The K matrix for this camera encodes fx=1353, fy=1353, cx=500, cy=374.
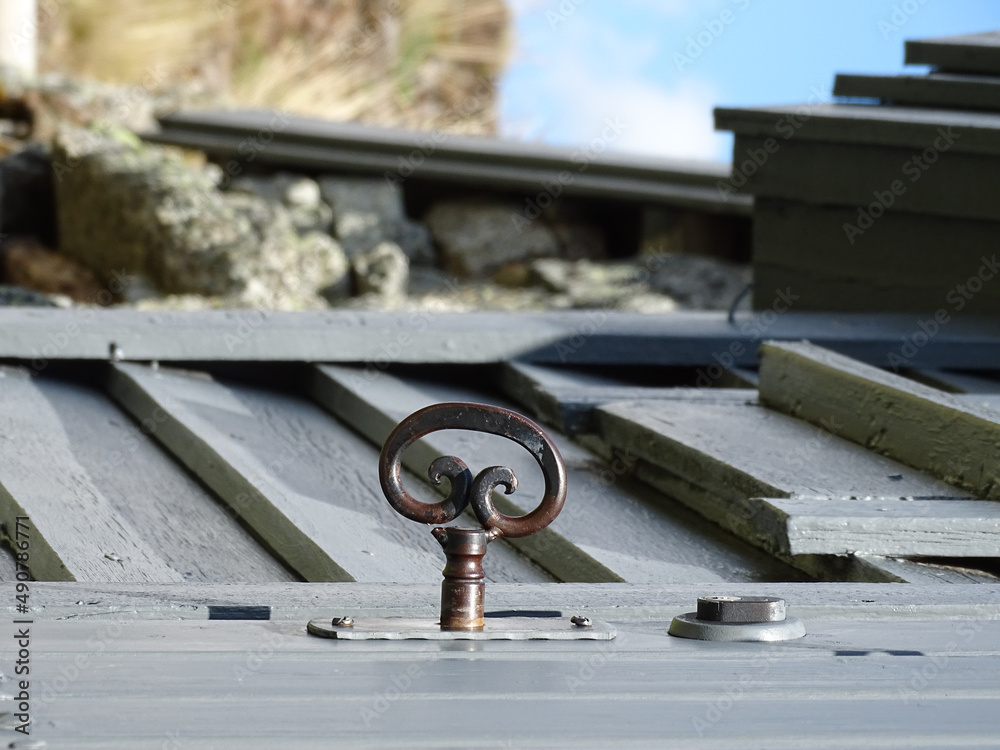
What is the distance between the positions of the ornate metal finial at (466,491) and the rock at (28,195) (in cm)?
651

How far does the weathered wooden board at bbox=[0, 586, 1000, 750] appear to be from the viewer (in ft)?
→ 3.59

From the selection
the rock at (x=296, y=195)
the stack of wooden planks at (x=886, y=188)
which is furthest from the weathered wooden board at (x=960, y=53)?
the rock at (x=296, y=195)

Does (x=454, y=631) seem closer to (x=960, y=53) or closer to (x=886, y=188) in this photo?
(x=886, y=188)

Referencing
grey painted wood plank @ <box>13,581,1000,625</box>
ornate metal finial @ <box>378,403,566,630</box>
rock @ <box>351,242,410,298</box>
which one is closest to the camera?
ornate metal finial @ <box>378,403,566,630</box>

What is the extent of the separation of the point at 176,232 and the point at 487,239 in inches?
74.0

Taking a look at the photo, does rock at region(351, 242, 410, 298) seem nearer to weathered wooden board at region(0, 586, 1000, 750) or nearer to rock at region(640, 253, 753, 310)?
rock at region(640, 253, 753, 310)

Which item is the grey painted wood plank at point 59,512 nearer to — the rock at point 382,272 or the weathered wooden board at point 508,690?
the weathered wooden board at point 508,690

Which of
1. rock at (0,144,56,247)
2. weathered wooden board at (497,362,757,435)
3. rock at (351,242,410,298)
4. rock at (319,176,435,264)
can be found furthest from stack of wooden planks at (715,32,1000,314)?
rock at (0,144,56,247)

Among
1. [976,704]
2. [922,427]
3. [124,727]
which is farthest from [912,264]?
[124,727]

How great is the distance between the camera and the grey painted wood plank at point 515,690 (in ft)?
3.59

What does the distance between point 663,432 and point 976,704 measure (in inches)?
45.2

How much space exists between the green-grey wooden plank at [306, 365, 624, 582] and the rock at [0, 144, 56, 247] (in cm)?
500

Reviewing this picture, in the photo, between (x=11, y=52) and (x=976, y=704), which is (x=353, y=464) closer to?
(x=976, y=704)

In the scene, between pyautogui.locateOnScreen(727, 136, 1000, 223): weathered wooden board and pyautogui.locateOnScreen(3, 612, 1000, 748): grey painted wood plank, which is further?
pyautogui.locateOnScreen(727, 136, 1000, 223): weathered wooden board
